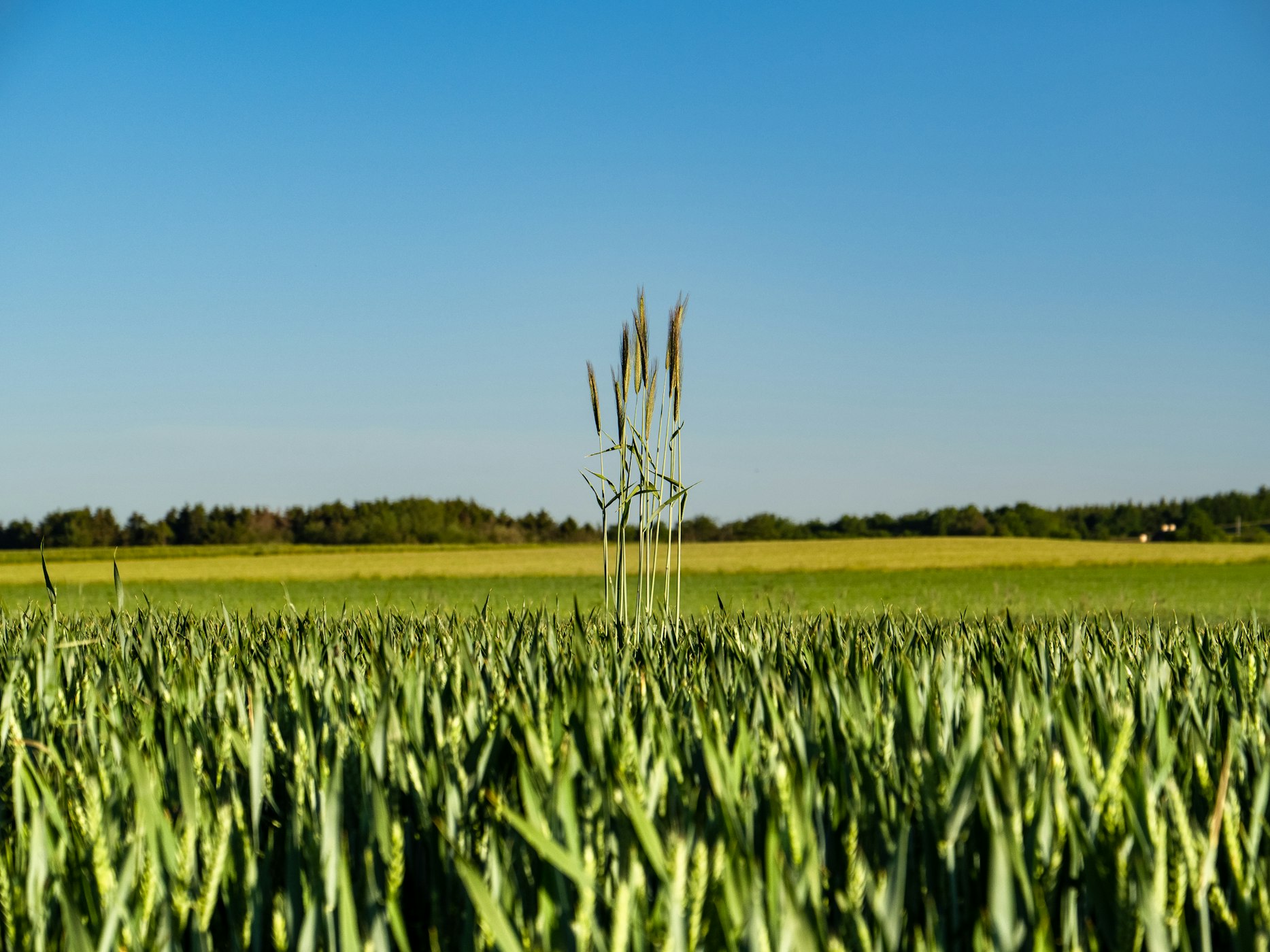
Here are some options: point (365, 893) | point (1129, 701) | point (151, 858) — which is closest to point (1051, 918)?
point (1129, 701)

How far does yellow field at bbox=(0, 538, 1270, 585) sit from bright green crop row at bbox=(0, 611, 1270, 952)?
28.4 m

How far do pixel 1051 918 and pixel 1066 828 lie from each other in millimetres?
128

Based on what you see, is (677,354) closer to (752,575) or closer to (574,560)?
(752,575)

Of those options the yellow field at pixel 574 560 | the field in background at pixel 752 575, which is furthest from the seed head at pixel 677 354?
the yellow field at pixel 574 560

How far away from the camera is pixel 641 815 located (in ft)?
3.66

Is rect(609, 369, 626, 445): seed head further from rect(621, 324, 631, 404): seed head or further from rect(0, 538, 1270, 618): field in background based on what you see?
rect(0, 538, 1270, 618): field in background

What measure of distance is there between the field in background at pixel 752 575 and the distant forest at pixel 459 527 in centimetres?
1118

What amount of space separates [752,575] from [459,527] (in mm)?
39786

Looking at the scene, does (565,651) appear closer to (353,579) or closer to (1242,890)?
(1242,890)

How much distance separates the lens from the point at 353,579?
98.1 ft

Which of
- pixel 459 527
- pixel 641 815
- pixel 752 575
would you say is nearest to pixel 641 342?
pixel 641 815

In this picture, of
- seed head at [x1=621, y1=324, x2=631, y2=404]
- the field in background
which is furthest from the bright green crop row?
the field in background

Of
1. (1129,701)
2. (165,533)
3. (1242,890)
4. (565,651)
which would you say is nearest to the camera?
(1242,890)

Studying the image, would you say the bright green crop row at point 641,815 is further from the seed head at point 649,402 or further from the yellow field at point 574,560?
the yellow field at point 574,560
